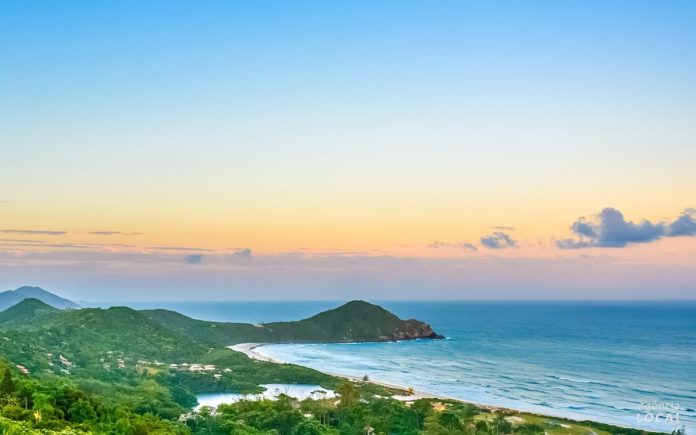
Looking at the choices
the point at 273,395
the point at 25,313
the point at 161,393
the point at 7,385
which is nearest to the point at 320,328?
the point at 25,313

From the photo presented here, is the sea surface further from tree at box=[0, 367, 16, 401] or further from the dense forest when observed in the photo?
tree at box=[0, 367, 16, 401]

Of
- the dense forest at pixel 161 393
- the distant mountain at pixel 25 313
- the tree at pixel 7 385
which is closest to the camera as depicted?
the dense forest at pixel 161 393

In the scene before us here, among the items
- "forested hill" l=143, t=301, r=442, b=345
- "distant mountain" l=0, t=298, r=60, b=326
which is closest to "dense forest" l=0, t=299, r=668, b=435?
"distant mountain" l=0, t=298, r=60, b=326

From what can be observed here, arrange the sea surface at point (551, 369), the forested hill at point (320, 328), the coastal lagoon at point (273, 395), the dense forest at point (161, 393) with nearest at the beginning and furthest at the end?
the dense forest at point (161, 393) < the coastal lagoon at point (273, 395) < the sea surface at point (551, 369) < the forested hill at point (320, 328)

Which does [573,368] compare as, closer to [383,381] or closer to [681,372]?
[681,372]

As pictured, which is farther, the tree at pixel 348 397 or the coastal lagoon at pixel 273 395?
the coastal lagoon at pixel 273 395

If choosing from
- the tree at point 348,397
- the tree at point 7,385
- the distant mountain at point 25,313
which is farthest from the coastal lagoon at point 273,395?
the distant mountain at point 25,313

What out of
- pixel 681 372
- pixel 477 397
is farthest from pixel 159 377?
pixel 681 372

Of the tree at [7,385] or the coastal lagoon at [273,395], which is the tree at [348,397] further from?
the tree at [7,385]

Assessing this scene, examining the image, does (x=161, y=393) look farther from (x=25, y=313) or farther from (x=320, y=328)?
(x=320, y=328)
